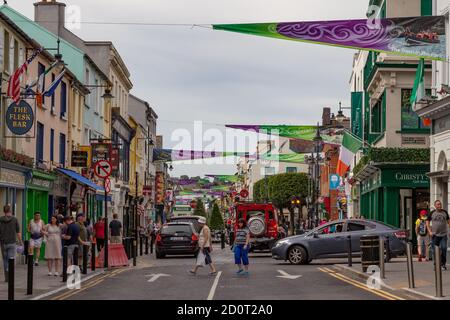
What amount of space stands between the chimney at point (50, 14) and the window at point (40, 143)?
1467cm

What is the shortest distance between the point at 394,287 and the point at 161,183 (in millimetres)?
77008

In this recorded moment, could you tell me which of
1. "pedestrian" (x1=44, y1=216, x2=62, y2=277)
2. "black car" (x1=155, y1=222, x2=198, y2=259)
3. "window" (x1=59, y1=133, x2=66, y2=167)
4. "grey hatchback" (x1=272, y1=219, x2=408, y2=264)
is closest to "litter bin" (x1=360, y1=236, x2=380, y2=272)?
"grey hatchback" (x1=272, y1=219, x2=408, y2=264)

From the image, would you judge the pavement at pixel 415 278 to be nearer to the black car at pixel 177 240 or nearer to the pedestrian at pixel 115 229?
the pedestrian at pixel 115 229

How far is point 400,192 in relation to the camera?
1689 inches

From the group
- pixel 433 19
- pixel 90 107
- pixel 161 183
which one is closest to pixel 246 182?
pixel 161 183

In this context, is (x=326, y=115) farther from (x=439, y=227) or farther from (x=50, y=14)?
(x=439, y=227)

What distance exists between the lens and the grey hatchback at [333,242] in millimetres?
31406

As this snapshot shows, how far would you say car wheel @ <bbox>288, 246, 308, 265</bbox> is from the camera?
104 ft

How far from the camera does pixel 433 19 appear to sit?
1072 inches

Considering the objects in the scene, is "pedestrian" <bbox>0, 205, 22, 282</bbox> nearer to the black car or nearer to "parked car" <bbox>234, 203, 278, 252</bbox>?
the black car

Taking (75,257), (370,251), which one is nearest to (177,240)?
(75,257)

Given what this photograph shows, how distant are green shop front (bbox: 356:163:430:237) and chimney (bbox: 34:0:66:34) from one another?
62.9ft

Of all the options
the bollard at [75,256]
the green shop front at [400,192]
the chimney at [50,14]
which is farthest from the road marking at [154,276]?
the chimney at [50,14]
